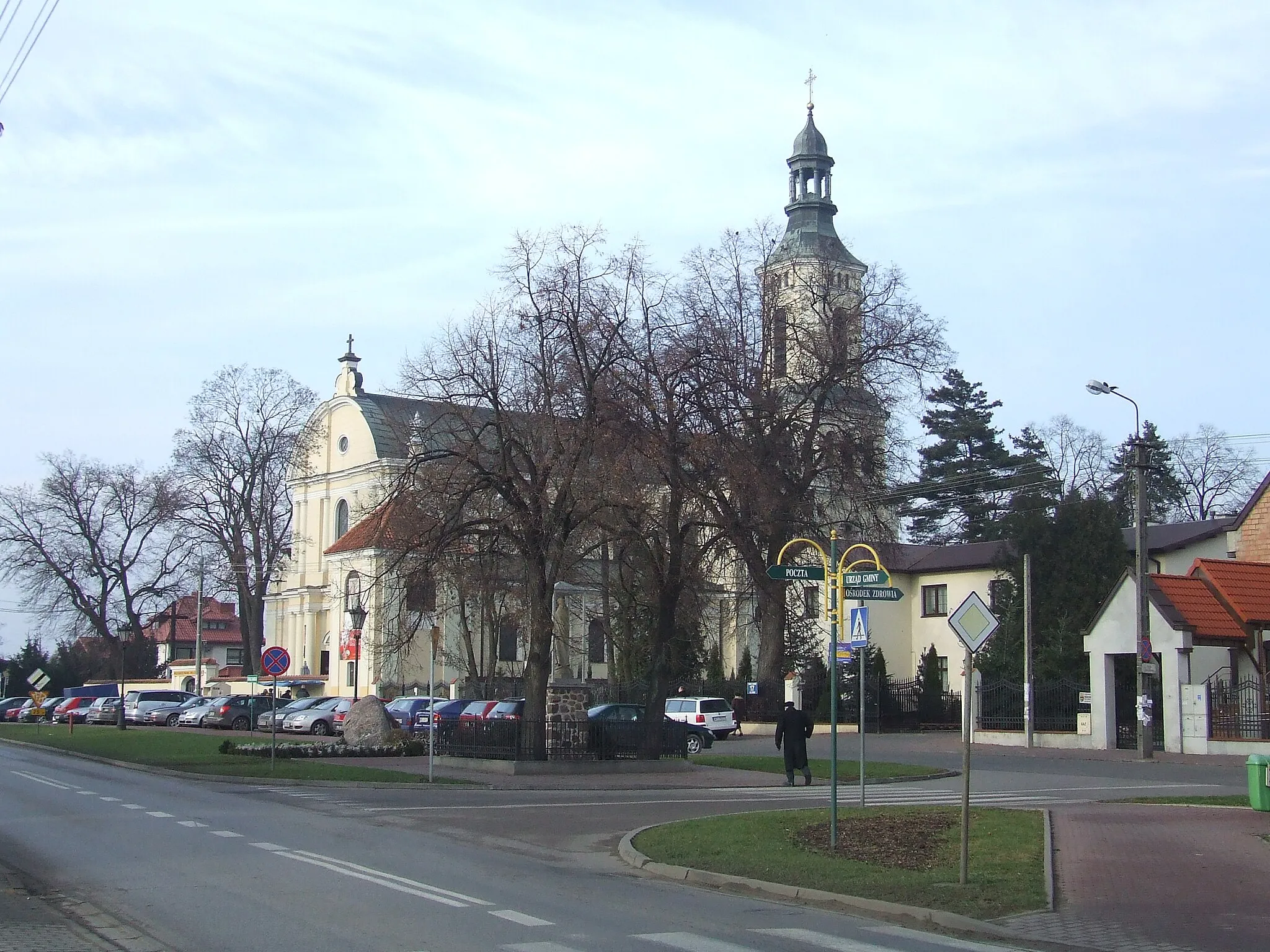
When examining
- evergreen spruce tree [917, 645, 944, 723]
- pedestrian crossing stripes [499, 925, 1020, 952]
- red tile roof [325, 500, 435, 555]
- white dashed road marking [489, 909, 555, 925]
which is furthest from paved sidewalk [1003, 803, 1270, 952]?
evergreen spruce tree [917, 645, 944, 723]

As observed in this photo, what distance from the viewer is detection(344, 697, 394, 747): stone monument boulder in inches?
1421

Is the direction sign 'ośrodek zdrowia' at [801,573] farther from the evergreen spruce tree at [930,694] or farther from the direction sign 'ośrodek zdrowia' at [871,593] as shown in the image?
the evergreen spruce tree at [930,694]

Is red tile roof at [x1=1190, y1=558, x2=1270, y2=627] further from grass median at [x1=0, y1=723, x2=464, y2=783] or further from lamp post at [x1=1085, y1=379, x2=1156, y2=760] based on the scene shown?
grass median at [x1=0, y1=723, x2=464, y2=783]

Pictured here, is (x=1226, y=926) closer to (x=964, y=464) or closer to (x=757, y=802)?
(x=757, y=802)

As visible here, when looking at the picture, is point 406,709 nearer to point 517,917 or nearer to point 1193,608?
point 1193,608

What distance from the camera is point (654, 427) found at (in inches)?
1318

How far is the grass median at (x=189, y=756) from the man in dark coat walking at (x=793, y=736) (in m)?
7.22

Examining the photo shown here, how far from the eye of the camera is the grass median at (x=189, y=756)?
27438 mm

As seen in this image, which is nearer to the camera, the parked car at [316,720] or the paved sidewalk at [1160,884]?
the paved sidewalk at [1160,884]

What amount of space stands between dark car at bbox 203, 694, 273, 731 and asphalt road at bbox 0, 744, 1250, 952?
91.6 ft

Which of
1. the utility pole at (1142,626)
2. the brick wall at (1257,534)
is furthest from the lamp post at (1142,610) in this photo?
the brick wall at (1257,534)

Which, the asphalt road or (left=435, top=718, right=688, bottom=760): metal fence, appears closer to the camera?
the asphalt road

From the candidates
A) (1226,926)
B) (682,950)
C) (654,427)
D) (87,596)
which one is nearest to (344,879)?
(682,950)

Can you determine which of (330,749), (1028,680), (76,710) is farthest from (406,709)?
(1028,680)
